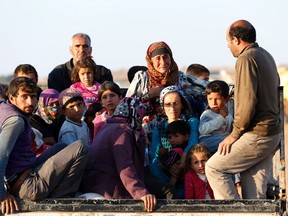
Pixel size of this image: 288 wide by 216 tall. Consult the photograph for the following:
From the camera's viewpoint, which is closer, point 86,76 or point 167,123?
point 167,123

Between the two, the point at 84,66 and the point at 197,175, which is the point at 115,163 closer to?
the point at 197,175

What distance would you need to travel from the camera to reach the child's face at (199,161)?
741 cm

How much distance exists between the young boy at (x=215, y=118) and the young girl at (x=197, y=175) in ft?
1.21

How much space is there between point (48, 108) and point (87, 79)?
92 cm

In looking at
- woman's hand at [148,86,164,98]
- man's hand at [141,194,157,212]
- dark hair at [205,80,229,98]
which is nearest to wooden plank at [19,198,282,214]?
man's hand at [141,194,157,212]

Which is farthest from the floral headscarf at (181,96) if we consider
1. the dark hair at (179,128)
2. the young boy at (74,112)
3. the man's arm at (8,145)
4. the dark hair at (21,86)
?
the man's arm at (8,145)

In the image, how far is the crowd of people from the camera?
6.76 metres

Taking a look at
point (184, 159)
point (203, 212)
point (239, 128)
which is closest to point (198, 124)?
point (184, 159)

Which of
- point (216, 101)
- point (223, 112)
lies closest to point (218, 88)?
point (216, 101)

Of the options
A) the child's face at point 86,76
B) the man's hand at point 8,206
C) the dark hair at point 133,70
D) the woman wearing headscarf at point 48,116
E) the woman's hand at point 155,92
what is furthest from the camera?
the dark hair at point 133,70

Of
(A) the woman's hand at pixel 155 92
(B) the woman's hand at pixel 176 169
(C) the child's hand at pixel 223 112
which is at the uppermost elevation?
(A) the woman's hand at pixel 155 92

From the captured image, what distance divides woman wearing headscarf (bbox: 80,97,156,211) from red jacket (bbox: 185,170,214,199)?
0.40 m

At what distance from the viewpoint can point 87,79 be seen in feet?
29.7

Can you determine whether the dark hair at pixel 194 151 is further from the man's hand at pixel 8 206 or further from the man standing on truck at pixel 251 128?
the man's hand at pixel 8 206
